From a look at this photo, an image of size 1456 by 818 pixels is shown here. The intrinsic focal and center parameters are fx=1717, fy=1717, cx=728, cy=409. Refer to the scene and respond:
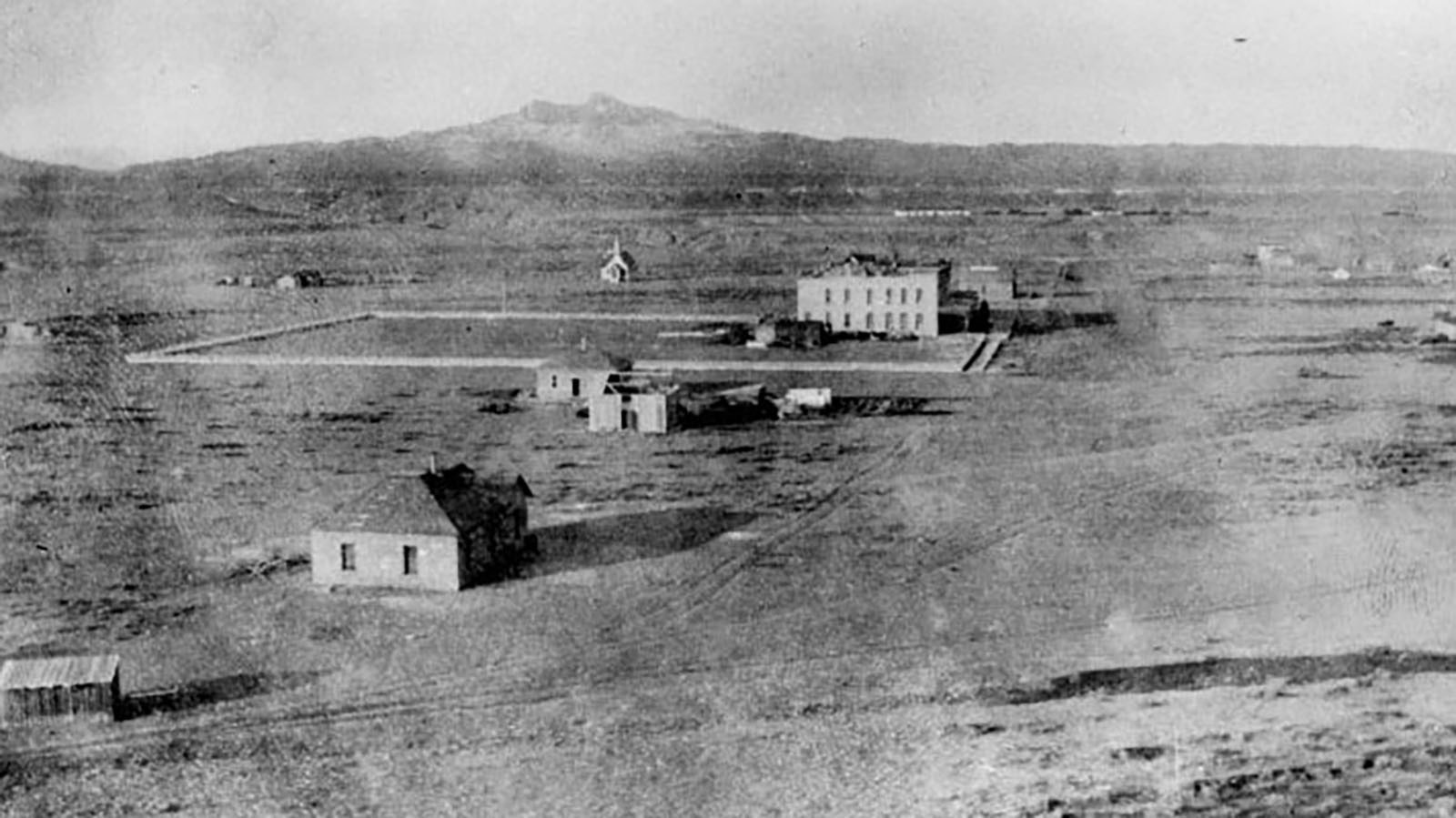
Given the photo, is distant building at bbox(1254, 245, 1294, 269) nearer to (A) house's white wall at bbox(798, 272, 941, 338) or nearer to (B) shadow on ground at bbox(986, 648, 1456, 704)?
(A) house's white wall at bbox(798, 272, 941, 338)

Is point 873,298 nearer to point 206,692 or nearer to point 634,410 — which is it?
point 634,410

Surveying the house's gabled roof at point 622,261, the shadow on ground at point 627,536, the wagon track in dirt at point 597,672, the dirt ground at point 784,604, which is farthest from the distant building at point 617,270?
the wagon track in dirt at point 597,672

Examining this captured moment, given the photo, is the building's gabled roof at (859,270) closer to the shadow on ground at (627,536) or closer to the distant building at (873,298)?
the distant building at (873,298)

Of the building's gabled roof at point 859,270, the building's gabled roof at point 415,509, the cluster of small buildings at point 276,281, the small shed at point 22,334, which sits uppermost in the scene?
the building's gabled roof at point 859,270

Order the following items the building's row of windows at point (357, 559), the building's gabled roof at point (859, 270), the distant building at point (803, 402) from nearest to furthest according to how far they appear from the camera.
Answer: the building's row of windows at point (357, 559), the distant building at point (803, 402), the building's gabled roof at point (859, 270)

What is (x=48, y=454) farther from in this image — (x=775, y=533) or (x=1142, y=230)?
(x=1142, y=230)

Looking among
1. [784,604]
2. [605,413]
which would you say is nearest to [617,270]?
[605,413]

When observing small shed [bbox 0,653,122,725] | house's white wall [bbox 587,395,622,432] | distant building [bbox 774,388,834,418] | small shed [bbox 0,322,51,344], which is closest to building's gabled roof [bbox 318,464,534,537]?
small shed [bbox 0,653,122,725]
